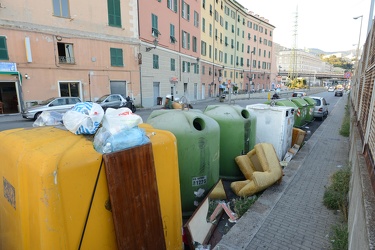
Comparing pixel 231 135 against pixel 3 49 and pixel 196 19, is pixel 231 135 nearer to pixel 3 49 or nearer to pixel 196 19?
pixel 3 49

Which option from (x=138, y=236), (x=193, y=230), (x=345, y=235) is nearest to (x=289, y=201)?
(x=345, y=235)

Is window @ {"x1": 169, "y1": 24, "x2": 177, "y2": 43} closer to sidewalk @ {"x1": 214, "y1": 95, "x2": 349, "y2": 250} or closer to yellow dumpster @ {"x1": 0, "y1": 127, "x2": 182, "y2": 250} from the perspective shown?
sidewalk @ {"x1": 214, "y1": 95, "x2": 349, "y2": 250}

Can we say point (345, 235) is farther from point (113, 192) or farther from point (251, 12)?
point (251, 12)

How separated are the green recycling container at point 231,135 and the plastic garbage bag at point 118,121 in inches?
127

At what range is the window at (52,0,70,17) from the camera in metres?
16.6

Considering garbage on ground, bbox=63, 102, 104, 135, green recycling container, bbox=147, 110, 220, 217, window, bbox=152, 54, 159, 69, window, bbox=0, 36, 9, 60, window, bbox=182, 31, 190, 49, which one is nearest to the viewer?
garbage on ground, bbox=63, 102, 104, 135

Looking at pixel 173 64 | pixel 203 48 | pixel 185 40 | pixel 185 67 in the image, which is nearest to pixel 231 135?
pixel 173 64

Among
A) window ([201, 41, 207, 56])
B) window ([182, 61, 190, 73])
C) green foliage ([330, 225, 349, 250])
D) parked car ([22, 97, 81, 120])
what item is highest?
window ([201, 41, 207, 56])

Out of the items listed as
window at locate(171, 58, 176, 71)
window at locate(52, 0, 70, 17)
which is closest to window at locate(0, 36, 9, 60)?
window at locate(52, 0, 70, 17)

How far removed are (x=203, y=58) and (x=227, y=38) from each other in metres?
12.0

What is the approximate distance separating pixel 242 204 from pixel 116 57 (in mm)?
18461

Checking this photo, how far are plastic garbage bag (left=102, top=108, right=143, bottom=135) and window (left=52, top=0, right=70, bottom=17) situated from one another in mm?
17941

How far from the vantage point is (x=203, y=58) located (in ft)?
115

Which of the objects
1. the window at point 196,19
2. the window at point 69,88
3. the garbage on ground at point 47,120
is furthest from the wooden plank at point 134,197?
the window at point 196,19
